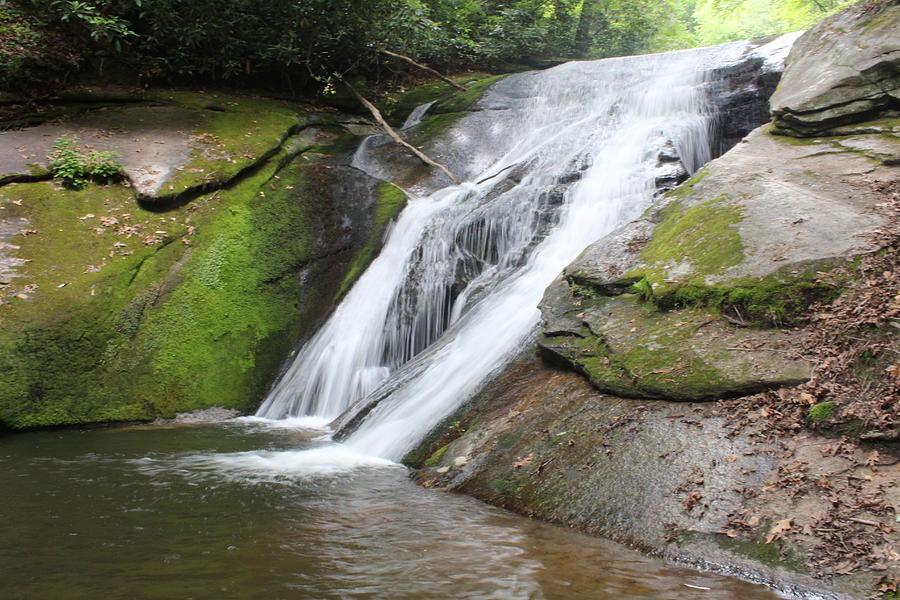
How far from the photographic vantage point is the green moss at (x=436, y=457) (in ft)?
14.9

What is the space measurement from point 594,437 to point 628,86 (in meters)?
9.12

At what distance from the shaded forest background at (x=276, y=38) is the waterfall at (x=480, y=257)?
12.1 ft

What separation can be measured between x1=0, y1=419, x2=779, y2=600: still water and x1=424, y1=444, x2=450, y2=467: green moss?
9.2 inches

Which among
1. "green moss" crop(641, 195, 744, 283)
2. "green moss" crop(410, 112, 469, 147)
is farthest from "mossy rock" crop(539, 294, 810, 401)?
"green moss" crop(410, 112, 469, 147)

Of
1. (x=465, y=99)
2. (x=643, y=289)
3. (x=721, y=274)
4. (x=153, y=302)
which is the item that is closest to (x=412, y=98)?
(x=465, y=99)

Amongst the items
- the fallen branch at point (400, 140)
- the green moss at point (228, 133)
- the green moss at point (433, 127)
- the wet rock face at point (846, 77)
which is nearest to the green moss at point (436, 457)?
the wet rock face at point (846, 77)

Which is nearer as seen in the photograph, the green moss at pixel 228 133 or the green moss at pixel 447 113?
the green moss at pixel 228 133

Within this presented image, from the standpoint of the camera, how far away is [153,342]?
719 cm

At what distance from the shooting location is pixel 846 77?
20.2ft

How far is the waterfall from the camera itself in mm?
5828

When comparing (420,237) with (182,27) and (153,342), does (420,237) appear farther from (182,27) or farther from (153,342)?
(182,27)

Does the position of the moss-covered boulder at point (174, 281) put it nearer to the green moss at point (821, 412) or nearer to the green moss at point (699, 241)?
the green moss at point (699, 241)

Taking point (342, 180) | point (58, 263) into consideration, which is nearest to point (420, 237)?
point (342, 180)

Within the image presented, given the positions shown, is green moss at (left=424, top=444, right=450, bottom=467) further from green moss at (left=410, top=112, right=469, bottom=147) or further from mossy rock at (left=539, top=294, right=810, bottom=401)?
green moss at (left=410, top=112, right=469, bottom=147)
